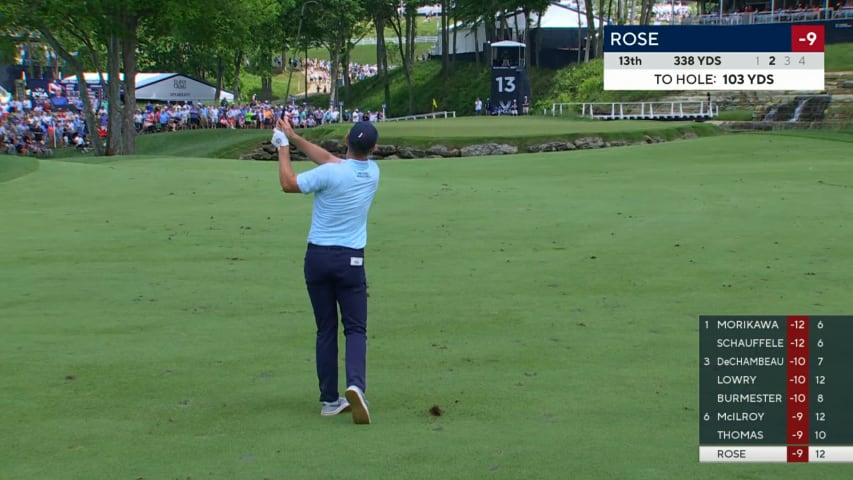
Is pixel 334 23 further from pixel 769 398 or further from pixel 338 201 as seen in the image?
pixel 769 398

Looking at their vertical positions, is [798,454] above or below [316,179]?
below

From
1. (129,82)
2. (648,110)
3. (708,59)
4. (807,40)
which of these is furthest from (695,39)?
(129,82)

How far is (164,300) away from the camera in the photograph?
1145 centimetres

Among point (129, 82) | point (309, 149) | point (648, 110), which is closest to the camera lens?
point (309, 149)

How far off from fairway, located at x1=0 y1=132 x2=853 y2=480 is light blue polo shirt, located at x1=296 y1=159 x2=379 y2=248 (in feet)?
4.08

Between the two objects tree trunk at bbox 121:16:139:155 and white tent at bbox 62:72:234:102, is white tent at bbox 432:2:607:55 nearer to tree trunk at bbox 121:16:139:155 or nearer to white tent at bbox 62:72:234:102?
white tent at bbox 62:72:234:102

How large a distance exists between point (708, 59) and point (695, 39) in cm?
128

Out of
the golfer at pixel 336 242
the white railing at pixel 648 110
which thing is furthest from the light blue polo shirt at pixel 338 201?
the white railing at pixel 648 110

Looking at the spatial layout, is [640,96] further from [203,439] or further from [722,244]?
[203,439]

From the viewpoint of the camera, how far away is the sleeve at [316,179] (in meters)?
7.11

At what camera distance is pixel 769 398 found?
567 centimetres

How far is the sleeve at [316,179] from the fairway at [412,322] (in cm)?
158

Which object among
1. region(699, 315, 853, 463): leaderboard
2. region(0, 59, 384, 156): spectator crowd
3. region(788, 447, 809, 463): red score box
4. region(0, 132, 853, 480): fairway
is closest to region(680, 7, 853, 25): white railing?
region(0, 59, 384, 156): spectator crowd

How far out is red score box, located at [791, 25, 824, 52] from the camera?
58.8 meters
